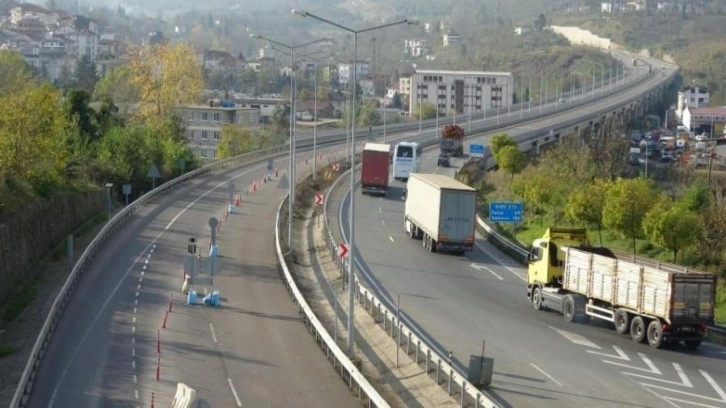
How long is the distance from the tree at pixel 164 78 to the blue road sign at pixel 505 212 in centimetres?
5058

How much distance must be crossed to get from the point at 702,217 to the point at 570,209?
5561 mm

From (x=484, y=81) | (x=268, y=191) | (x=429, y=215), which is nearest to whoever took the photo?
(x=429, y=215)

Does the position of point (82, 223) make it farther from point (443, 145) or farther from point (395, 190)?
point (443, 145)

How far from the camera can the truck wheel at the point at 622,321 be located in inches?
1149

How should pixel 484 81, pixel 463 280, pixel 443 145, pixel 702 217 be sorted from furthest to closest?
1. pixel 484 81
2. pixel 443 145
3. pixel 702 217
4. pixel 463 280

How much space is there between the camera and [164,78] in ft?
311

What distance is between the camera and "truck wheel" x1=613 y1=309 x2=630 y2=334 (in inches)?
1149

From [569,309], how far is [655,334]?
4.01m

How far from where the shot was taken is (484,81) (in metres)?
170

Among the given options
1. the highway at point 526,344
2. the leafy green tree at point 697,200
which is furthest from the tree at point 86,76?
the highway at point 526,344

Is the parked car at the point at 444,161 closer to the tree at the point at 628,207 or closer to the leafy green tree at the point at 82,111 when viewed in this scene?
the leafy green tree at the point at 82,111

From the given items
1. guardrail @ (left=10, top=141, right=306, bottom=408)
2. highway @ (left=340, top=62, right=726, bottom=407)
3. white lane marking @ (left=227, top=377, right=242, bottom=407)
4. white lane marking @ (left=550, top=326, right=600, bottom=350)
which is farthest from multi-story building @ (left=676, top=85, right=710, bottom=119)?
white lane marking @ (left=227, top=377, right=242, bottom=407)

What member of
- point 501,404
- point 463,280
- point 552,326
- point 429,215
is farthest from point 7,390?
point 429,215

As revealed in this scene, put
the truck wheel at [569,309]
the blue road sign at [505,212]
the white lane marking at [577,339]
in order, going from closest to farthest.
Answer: the white lane marking at [577,339], the truck wheel at [569,309], the blue road sign at [505,212]
